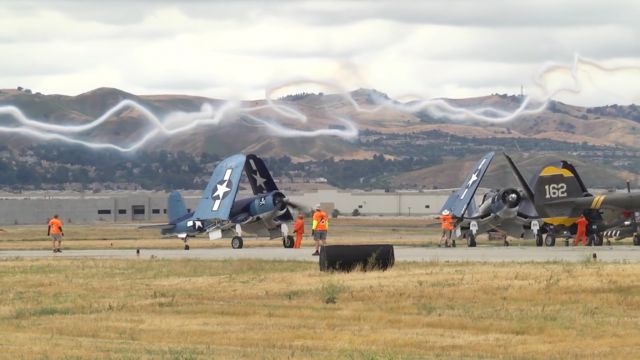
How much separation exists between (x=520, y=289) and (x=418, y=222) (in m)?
79.0

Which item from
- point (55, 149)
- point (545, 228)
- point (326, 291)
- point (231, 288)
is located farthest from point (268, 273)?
point (55, 149)

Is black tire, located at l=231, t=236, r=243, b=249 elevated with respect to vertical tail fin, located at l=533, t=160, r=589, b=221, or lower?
lower

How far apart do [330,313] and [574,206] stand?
32.5 m

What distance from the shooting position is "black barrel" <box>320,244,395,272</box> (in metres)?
31.5

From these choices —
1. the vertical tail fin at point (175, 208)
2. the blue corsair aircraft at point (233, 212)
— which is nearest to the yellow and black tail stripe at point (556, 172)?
the blue corsair aircraft at point (233, 212)

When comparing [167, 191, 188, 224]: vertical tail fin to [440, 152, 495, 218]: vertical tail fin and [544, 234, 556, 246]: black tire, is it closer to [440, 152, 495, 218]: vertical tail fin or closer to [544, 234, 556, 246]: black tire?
[440, 152, 495, 218]: vertical tail fin

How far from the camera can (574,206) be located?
5400cm

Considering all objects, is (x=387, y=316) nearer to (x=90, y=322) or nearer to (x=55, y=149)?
(x=90, y=322)

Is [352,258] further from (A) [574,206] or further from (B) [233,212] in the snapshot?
(B) [233,212]

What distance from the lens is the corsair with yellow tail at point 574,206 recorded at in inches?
2055

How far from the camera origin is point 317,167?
522ft

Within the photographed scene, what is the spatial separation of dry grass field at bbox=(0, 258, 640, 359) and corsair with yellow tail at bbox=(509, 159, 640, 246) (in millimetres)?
19532

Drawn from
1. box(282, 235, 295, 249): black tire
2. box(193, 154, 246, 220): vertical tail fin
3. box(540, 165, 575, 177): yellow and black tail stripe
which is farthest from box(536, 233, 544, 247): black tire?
box(193, 154, 246, 220): vertical tail fin

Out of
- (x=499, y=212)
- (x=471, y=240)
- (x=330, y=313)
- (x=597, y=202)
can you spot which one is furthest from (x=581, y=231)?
(x=330, y=313)
